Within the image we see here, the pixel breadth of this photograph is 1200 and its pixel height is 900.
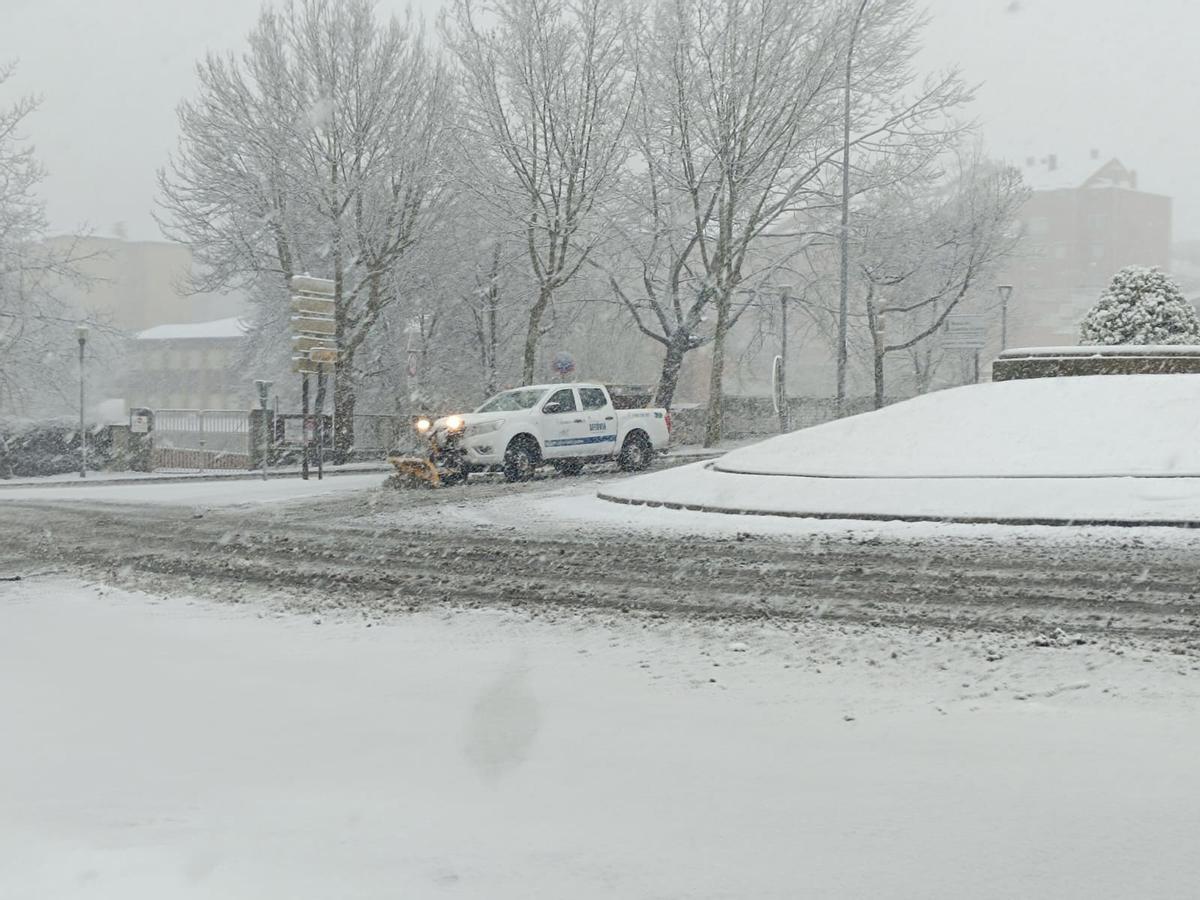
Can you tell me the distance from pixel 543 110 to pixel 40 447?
1687 cm

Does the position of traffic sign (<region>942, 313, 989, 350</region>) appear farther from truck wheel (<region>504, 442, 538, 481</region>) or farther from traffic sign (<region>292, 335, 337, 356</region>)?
traffic sign (<region>292, 335, 337, 356</region>)

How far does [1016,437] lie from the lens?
16.2 metres

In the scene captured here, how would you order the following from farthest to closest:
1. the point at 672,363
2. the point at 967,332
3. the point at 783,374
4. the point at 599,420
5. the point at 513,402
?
the point at 783,374, the point at 967,332, the point at 672,363, the point at 599,420, the point at 513,402

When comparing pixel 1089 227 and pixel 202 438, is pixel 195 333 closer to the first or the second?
pixel 202 438

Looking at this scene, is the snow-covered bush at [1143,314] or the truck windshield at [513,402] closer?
the truck windshield at [513,402]

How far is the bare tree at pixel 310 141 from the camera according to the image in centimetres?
3472

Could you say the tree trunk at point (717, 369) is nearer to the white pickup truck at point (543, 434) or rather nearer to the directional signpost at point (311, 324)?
the white pickup truck at point (543, 434)

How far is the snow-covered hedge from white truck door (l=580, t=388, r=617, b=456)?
744 inches


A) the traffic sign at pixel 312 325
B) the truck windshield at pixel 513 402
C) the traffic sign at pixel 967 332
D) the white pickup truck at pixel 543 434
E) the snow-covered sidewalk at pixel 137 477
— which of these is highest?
the traffic sign at pixel 967 332

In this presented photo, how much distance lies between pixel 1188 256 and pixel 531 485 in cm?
13407

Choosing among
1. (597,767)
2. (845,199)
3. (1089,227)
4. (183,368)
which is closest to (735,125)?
(845,199)

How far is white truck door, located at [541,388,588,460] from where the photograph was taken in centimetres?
2172

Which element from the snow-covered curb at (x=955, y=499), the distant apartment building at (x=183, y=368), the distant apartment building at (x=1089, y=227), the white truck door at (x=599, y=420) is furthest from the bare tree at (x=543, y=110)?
the distant apartment building at (x=1089, y=227)

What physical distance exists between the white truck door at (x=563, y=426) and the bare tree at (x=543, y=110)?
496 inches
